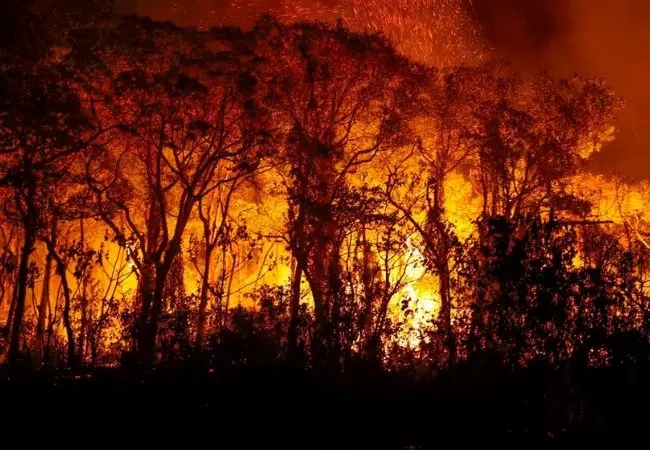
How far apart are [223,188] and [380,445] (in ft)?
57.1

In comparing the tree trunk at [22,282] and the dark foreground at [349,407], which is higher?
the tree trunk at [22,282]

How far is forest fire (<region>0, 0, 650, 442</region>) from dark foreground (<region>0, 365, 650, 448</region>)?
7 cm

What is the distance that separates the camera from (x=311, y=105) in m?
19.6

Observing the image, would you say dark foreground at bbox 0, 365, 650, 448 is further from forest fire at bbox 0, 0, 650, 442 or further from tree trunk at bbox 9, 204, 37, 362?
tree trunk at bbox 9, 204, 37, 362

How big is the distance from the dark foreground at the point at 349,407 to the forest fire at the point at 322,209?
0.23ft

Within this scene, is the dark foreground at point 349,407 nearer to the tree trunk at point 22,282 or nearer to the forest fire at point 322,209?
the forest fire at point 322,209

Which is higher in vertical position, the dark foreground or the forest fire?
the forest fire

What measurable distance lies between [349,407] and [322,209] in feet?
28.4

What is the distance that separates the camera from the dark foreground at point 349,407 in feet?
28.0

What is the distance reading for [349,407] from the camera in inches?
363

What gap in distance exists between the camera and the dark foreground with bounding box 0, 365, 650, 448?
855cm

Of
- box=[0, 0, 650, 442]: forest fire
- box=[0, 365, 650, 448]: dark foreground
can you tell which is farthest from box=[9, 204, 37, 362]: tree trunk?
box=[0, 365, 650, 448]: dark foreground

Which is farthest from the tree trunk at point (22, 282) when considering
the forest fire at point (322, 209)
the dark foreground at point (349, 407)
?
the dark foreground at point (349, 407)

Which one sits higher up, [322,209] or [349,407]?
[322,209]
